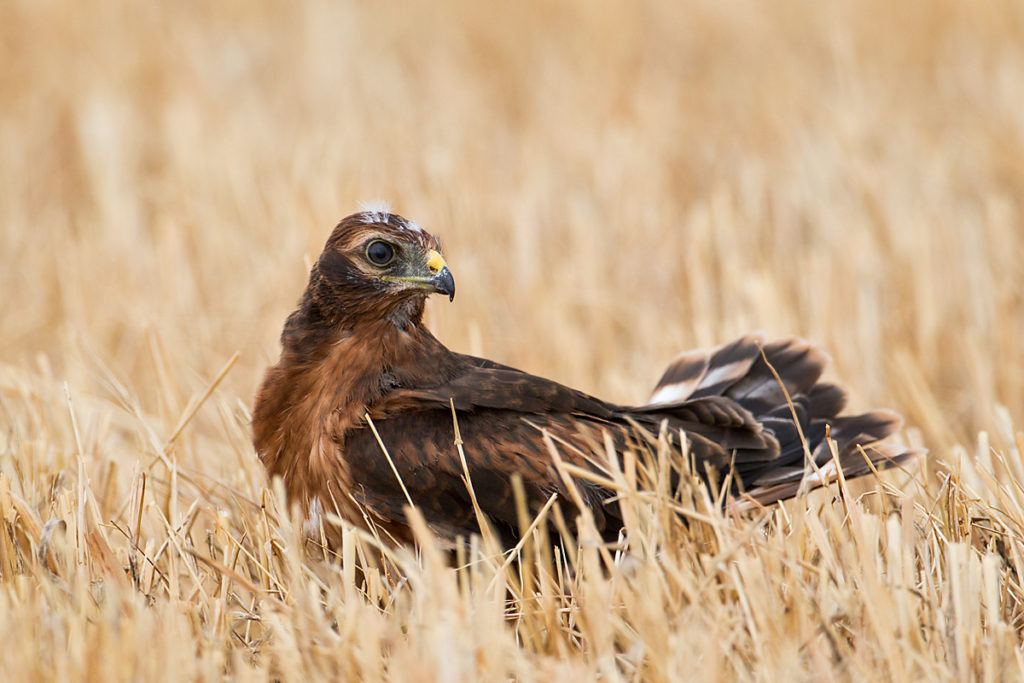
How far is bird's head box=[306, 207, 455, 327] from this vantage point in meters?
3.43

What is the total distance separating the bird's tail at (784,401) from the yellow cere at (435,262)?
3.45 ft

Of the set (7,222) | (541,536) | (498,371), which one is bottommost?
(541,536)

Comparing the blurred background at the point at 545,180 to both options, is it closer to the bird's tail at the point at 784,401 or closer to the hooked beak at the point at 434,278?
the bird's tail at the point at 784,401

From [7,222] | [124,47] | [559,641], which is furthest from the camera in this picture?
[124,47]

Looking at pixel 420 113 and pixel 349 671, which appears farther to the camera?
pixel 420 113

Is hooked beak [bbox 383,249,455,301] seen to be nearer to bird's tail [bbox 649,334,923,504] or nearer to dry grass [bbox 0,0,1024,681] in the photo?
dry grass [bbox 0,0,1024,681]

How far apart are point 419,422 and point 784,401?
1.45 metres

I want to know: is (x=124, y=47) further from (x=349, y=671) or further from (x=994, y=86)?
(x=349, y=671)

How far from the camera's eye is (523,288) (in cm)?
587

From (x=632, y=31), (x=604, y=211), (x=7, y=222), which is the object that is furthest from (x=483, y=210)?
(x=632, y=31)

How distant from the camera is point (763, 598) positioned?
8.39 feet

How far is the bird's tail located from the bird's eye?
1179mm

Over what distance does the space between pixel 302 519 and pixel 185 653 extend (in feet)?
3.01

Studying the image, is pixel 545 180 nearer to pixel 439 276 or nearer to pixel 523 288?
pixel 523 288
